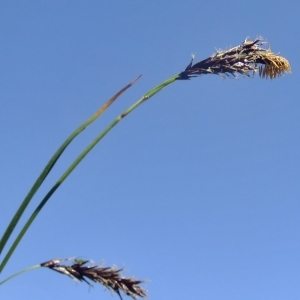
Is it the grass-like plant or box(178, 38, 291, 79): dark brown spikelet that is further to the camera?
box(178, 38, 291, 79): dark brown spikelet

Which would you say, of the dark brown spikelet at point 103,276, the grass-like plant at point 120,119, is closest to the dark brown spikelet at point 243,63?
the grass-like plant at point 120,119

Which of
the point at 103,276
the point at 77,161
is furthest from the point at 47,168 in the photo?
the point at 103,276

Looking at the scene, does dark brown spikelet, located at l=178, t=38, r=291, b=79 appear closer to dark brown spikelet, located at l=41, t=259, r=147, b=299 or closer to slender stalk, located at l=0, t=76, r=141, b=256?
slender stalk, located at l=0, t=76, r=141, b=256

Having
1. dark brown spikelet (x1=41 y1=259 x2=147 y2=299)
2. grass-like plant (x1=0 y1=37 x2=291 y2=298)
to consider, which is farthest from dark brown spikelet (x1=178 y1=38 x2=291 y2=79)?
dark brown spikelet (x1=41 y1=259 x2=147 y2=299)

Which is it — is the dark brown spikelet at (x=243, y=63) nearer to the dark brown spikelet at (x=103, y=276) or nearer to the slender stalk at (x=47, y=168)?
the slender stalk at (x=47, y=168)

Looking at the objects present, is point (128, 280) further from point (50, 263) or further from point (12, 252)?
point (12, 252)

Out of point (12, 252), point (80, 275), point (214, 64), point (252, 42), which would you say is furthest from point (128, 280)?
point (252, 42)
